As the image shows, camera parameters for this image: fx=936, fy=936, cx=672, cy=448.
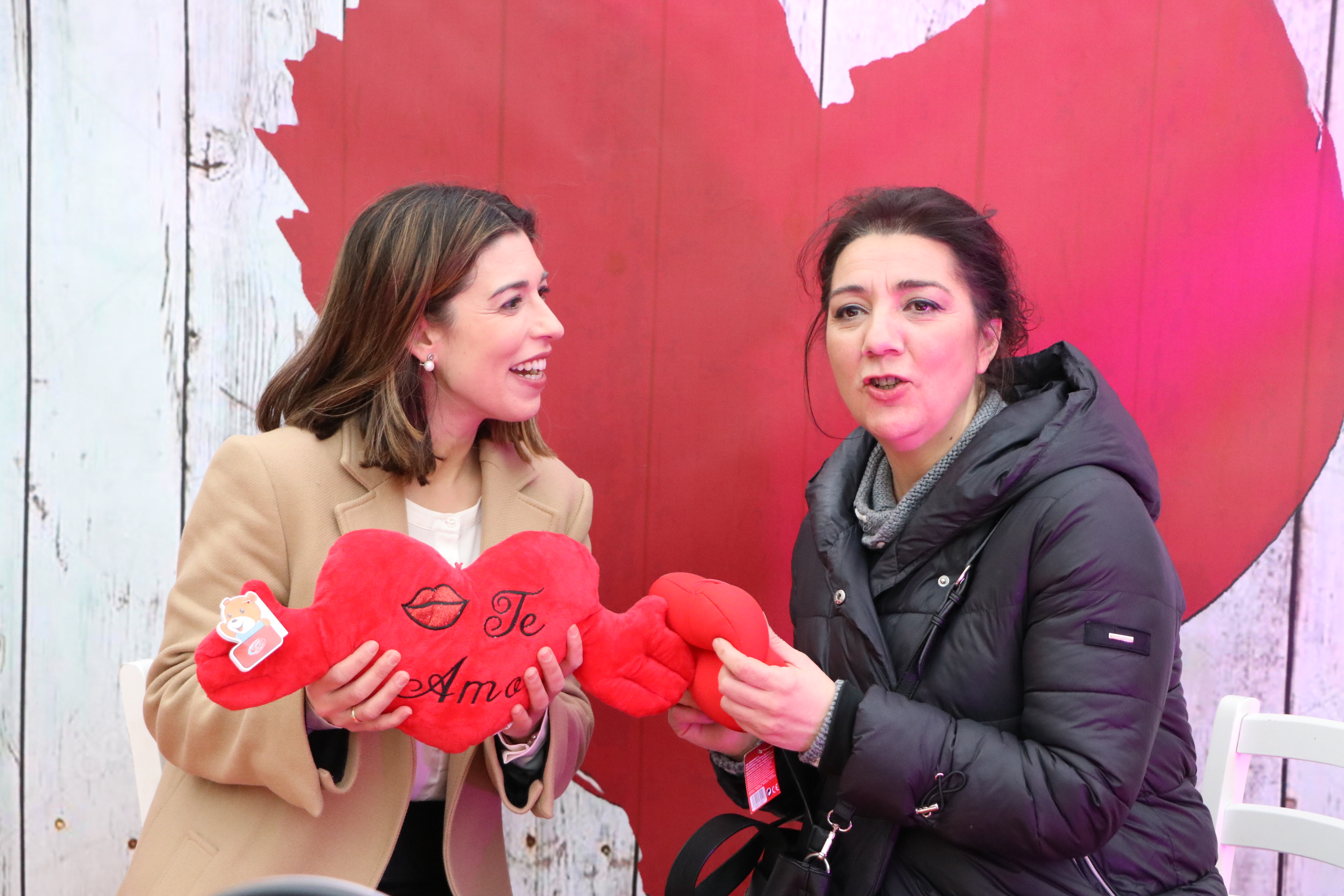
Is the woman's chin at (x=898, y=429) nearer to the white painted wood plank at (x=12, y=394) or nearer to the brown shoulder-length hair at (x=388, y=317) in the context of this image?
the brown shoulder-length hair at (x=388, y=317)

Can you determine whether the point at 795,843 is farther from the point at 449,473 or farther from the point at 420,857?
the point at 449,473

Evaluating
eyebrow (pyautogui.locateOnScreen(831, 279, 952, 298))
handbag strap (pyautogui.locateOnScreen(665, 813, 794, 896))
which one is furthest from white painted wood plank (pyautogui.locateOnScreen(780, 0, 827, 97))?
handbag strap (pyautogui.locateOnScreen(665, 813, 794, 896))

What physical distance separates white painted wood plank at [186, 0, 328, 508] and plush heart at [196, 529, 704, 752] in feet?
3.09

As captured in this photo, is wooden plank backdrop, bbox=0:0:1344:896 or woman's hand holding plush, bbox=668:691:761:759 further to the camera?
wooden plank backdrop, bbox=0:0:1344:896

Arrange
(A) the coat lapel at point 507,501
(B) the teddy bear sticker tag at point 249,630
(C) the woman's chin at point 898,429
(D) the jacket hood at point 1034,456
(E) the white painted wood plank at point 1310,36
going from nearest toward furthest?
(B) the teddy bear sticker tag at point 249,630 < (D) the jacket hood at point 1034,456 < (C) the woman's chin at point 898,429 < (A) the coat lapel at point 507,501 < (E) the white painted wood plank at point 1310,36

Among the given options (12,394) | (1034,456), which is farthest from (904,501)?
(12,394)

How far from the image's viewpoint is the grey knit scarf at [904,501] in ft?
4.37

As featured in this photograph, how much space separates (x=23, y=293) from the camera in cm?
181

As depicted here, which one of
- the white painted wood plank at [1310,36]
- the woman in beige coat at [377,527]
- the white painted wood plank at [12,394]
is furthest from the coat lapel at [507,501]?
the white painted wood plank at [1310,36]

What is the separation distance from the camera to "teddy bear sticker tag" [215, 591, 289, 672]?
0.97 metres

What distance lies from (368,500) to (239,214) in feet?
2.73

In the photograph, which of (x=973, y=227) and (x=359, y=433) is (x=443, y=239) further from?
(x=973, y=227)

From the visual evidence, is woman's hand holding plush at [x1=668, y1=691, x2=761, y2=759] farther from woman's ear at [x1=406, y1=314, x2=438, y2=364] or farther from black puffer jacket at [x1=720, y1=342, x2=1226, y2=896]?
woman's ear at [x1=406, y1=314, x2=438, y2=364]

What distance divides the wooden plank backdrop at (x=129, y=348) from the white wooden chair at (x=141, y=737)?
0.46 metres
